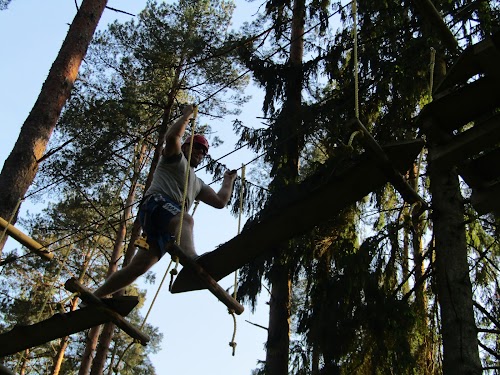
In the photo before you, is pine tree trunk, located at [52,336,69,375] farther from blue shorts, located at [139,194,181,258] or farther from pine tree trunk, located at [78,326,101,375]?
blue shorts, located at [139,194,181,258]

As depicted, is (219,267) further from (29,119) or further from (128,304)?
(29,119)

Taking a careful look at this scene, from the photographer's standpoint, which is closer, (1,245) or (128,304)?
(128,304)

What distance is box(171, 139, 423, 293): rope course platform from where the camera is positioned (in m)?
3.15

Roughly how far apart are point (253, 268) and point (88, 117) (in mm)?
5122

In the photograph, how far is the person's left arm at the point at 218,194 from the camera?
4496 millimetres

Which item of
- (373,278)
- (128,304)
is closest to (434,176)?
(373,278)

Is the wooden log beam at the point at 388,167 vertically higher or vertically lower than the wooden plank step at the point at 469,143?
lower

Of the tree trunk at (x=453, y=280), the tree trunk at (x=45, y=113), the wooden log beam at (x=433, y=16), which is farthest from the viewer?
the tree trunk at (x=45, y=113)

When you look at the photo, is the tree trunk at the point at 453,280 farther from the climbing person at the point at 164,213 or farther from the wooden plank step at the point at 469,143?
the climbing person at the point at 164,213

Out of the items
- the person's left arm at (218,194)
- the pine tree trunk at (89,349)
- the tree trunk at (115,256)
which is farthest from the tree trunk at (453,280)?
the pine tree trunk at (89,349)

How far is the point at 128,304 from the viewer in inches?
148

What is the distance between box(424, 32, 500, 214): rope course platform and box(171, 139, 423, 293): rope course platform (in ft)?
0.65

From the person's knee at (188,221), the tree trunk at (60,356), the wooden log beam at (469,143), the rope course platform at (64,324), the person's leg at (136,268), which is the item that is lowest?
the rope course platform at (64,324)

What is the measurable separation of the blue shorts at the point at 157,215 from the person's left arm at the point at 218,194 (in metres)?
0.61
